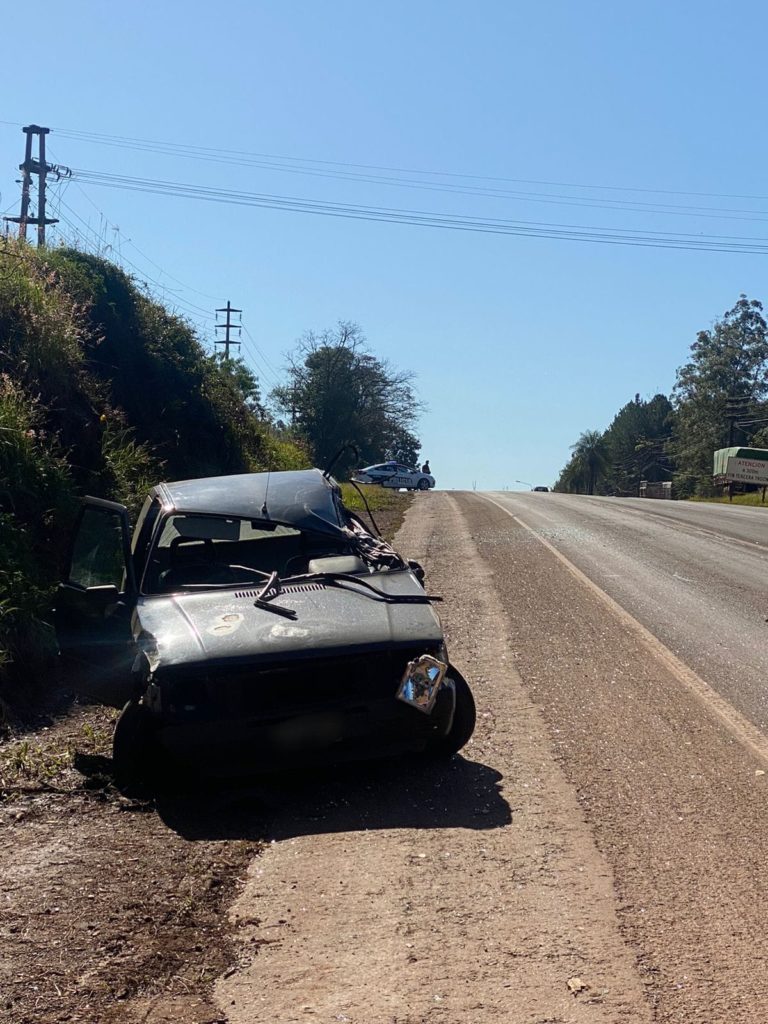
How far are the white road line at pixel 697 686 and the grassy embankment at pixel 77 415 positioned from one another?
478cm

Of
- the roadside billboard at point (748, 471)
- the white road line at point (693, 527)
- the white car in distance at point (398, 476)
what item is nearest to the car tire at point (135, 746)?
the white road line at point (693, 527)

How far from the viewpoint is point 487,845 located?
15.3 feet

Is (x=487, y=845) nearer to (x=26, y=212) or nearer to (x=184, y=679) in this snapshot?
(x=184, y=679)

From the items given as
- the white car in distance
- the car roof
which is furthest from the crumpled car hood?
the white car in distance

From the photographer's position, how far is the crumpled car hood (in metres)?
5.19

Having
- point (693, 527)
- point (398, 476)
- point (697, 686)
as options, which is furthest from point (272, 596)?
point (398, 476)

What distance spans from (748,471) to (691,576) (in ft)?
128

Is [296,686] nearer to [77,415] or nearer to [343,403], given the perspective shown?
[77,415]

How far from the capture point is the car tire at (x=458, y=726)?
18.6 feet

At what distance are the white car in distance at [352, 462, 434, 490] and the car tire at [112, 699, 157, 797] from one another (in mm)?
42371

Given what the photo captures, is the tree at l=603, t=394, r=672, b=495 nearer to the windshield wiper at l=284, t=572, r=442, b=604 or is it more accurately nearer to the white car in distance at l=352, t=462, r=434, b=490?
the white car in distance at l=352, t=462, r=434, b=490

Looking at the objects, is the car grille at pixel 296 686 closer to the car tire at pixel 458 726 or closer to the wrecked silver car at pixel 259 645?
the wrecked silver car at pixel 259 645

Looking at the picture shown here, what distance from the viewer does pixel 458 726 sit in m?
5.68

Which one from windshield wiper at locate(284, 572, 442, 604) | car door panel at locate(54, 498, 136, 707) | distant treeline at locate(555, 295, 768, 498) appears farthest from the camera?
distant treeline at locate(555, 295, 768, 498)
